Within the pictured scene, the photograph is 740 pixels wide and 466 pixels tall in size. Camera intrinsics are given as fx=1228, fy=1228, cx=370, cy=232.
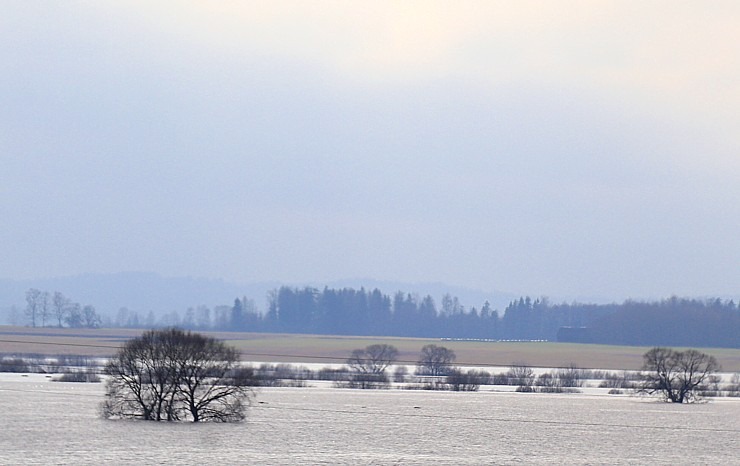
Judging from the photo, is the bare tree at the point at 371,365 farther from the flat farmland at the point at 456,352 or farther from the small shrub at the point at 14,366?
the small shrub at the point at 14,366

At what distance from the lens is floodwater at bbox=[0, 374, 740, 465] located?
51719 millimetres

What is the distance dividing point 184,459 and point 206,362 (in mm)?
20683

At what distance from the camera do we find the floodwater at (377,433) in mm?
51719

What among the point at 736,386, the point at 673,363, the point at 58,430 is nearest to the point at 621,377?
the point at 736,386

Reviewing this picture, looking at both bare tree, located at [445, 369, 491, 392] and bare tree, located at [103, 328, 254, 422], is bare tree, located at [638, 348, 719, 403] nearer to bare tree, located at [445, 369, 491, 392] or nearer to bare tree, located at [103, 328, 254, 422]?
bare tree, located at [445, 369, 491, 392]

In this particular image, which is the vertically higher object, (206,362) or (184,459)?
(206,362)

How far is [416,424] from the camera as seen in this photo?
73562mm

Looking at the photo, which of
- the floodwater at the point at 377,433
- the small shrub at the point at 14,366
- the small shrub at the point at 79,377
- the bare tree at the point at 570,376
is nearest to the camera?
the floodwater at the point at 377,433

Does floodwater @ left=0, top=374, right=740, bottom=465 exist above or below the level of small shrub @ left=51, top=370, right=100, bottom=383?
below

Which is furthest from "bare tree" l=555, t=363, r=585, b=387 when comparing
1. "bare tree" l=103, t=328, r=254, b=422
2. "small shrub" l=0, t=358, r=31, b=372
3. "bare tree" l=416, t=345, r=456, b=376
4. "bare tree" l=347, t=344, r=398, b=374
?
"bare tree" l=103, t=328, r=254, b=422

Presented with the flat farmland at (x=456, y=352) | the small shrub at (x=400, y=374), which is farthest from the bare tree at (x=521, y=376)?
the small shrub at (x=400, y=374)

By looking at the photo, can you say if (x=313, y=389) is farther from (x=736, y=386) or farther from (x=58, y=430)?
(x=58, y=430)

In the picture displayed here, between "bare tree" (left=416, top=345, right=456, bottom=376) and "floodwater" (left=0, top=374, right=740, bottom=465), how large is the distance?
4625 centimetres

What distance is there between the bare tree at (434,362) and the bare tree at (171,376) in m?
79.4
